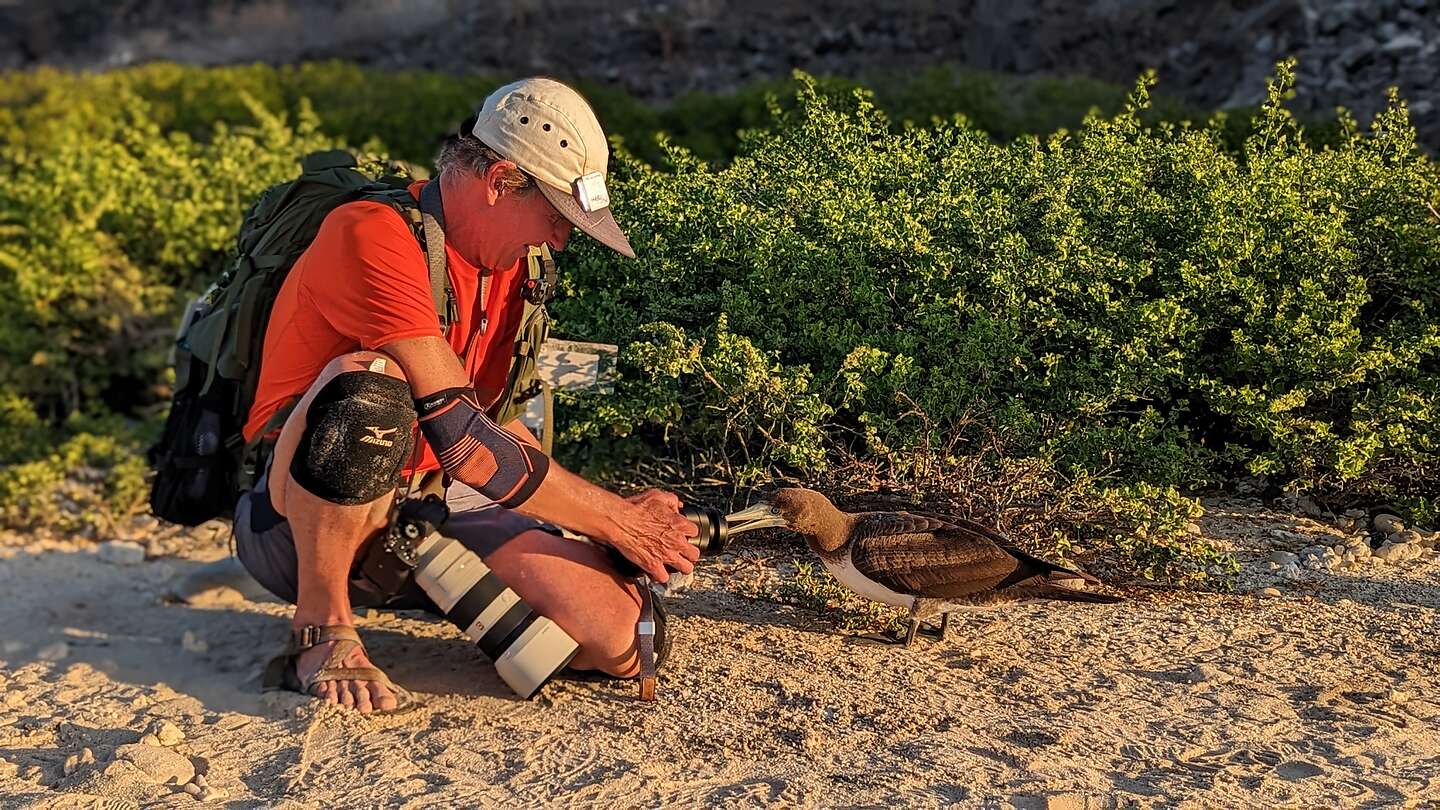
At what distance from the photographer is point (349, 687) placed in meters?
3.72

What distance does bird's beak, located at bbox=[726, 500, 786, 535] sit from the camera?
12.7 feet

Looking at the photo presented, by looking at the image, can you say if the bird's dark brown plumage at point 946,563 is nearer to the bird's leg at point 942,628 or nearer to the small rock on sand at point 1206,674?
the bird's leg at point 942,628

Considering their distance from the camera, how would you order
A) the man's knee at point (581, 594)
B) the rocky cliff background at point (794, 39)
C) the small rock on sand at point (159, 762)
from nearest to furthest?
the small rock on sand at point (159, 762), the man's knee at point (581, 594), the rocky cliff background at point (794, 39)

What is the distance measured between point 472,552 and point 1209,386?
2180mm

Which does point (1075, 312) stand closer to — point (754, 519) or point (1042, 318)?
point (1042, 318)

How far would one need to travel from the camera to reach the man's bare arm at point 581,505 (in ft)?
11.6

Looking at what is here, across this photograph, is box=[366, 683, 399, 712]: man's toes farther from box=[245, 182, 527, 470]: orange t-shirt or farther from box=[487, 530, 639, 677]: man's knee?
box=[245, 182, 527, 470]: orange t-shirt

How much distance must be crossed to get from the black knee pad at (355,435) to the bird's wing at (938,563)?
1194mm

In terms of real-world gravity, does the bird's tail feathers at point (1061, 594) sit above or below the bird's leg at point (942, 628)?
above

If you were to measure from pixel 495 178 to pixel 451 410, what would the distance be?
558mm

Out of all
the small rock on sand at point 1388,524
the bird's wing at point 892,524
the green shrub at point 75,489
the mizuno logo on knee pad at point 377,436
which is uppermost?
the small rock on sand at point 1388,524

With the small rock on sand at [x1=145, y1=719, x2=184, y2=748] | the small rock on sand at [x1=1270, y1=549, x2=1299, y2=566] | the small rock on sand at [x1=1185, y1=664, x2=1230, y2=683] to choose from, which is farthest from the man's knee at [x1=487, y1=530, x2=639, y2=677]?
the small rock on sand at [x1=1270, y1=549, x2=1299, y2=566]

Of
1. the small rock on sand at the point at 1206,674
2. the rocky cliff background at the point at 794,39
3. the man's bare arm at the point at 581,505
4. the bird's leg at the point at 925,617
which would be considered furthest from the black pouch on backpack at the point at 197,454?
the rocky cliff background at the point at 794,39

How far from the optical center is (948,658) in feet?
12.7
